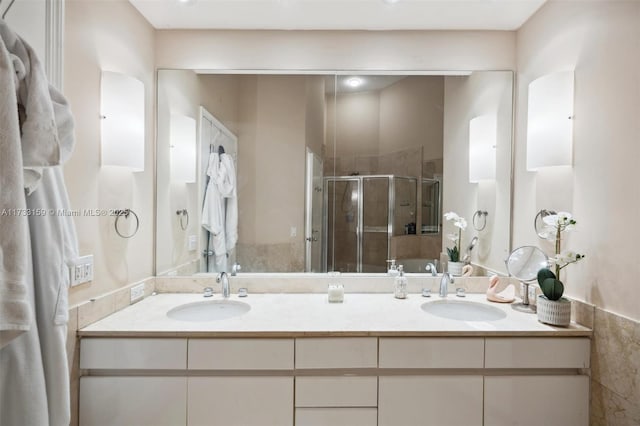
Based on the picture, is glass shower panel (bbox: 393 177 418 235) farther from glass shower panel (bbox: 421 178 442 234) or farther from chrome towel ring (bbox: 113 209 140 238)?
chrome towel ring (bbox: 113 209 140 238)

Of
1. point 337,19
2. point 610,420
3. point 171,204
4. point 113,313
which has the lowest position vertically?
point 610,420

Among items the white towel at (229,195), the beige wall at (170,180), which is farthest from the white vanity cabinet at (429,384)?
the beige wall at (170,180)

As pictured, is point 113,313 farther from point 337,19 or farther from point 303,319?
point 337,19

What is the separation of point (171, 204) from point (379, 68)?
1.53 metres

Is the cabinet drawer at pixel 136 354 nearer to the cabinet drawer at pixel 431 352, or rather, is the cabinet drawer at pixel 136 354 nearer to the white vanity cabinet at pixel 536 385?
the cabinet drawer at pixel 431 352

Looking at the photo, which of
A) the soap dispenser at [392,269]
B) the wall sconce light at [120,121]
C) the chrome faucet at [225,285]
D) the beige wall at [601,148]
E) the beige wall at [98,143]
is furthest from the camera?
the soap dispenser at [392,269]

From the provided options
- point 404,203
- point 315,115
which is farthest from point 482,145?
point 315,115

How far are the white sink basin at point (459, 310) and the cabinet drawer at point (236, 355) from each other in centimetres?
87

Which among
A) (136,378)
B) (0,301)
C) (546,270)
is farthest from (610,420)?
(0,301)

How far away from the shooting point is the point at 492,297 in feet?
6.04

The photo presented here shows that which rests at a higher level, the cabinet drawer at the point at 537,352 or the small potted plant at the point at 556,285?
the small potted plant at the point at 556,285

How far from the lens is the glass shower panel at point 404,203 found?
6.49 feet

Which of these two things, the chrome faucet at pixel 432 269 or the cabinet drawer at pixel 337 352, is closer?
the cabinet drawer at pixel 337 352

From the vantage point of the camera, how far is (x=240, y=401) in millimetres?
1394
